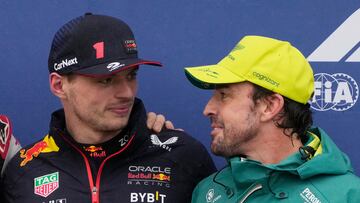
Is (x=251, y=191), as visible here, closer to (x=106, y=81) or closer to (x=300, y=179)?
(x=300, y=179)

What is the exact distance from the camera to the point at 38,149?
187cm

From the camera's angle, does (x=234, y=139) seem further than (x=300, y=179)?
Yes

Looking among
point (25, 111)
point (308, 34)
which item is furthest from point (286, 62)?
point (25, 111)

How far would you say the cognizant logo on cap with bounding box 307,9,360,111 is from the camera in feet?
7.03

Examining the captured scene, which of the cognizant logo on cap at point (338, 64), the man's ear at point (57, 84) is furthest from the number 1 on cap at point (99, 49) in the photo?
the cognizant logo on cap at point (338, 64)

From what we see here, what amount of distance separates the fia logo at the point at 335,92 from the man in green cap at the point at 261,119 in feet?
1.53

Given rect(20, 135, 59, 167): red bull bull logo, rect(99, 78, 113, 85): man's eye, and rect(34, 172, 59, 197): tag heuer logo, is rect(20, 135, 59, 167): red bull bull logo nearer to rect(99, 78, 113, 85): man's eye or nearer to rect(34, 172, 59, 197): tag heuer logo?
rect(34, 172, 59, 197): tag heuer logo

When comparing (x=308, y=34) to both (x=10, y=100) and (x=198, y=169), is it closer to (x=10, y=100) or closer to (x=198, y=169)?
(x=198, y=169)

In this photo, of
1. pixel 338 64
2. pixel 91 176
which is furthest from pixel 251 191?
pixel 338 64

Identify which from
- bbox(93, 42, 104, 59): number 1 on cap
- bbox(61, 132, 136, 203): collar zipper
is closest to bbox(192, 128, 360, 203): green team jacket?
bbox(61, 132, 136, 203): collar zipper

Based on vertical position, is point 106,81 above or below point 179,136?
above

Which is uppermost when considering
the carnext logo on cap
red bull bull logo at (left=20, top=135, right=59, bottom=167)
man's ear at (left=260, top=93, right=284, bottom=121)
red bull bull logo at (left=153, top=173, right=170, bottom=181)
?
the carnext logo on cap

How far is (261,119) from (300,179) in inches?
7.5

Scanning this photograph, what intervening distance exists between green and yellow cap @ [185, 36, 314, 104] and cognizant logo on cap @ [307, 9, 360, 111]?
48cm
